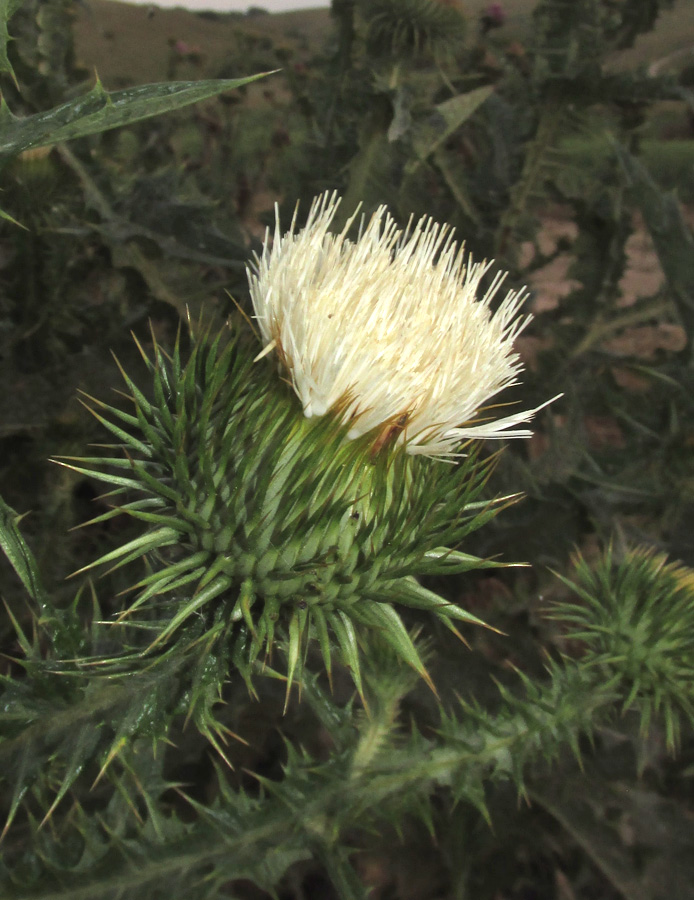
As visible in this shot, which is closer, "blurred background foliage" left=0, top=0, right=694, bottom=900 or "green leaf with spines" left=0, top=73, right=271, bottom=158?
"green leaf with spines" left=0, top=73, right=271, bottom=158

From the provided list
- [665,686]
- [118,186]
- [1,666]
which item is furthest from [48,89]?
[665,686]

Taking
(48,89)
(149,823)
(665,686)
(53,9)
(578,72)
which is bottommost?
(149,823)

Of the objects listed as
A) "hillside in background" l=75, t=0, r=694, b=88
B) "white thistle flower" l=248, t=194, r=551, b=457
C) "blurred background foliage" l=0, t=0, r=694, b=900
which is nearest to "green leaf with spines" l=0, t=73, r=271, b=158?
"white thistle flower" l=248, t=194, r=551, b=457

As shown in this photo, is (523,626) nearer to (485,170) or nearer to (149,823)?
(149,823)

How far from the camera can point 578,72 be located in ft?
13.0

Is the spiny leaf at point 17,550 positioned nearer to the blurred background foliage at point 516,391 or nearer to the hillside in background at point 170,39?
the blurred background foliage at point 516,391

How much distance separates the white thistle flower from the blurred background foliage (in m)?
1.00

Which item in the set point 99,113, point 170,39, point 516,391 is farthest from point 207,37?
point 99,113

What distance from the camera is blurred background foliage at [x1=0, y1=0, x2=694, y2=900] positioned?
10.3 ft

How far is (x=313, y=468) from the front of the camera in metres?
1.58

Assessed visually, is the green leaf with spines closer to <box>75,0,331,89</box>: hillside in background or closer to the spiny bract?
the spiny bract

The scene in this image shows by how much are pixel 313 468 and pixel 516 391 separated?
2832mm

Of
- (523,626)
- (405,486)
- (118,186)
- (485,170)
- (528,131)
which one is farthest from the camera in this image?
(485,170)

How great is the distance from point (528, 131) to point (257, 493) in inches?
143
